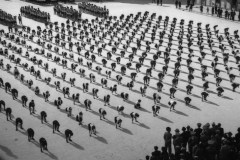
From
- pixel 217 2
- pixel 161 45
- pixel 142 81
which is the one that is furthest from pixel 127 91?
pixel 217 2

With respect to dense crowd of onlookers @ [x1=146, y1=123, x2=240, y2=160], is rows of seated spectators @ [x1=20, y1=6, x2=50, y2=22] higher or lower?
lower

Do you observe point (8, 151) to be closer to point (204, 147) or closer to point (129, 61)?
point (204, 147)

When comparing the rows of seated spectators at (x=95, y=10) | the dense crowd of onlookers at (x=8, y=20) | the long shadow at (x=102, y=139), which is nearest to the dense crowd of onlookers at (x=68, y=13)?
the rows of seated spectators at (x=95, y=10)

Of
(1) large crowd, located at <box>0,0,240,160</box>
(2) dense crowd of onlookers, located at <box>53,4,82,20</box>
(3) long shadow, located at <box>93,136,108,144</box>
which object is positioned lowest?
(3) long shadow, located at <box>93,136,108,144</box>

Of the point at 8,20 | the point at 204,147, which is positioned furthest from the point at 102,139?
the point at 8,20

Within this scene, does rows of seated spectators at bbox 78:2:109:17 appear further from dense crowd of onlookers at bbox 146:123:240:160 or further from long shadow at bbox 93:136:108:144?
dense crowd of onlookers at bbox 146:123:240:160

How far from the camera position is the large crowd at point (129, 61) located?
22516 millimetres

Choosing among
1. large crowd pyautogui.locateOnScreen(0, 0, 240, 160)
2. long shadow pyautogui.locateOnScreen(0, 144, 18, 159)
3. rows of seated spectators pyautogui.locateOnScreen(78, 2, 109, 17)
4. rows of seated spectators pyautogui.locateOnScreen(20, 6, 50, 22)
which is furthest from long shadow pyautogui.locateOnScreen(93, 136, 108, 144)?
rows of seated spectators pyautogui.locateOnScreen(78, 2, 109, 17)

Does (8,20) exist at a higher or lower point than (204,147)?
lower

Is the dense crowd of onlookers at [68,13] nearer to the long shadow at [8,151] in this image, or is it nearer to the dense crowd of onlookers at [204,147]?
the long shadow at [8,151]

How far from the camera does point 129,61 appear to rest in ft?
128

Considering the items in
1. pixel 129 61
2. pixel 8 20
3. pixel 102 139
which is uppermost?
pixel 8 20

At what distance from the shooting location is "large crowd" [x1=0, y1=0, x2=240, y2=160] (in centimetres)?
2252

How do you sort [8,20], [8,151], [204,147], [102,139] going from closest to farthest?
[204,147]
[8,151]
[102,139]
[8,20]
